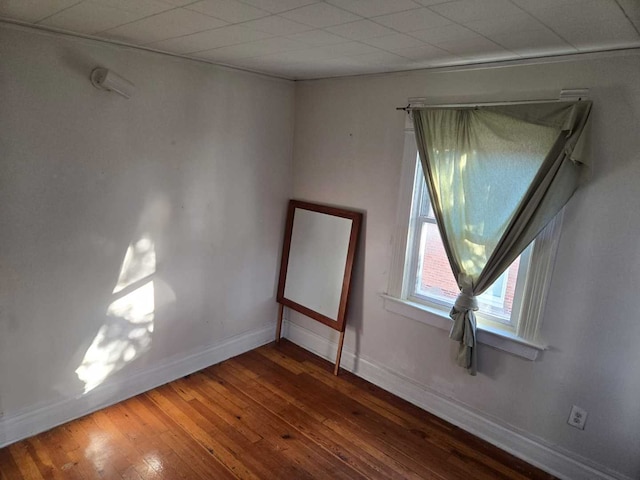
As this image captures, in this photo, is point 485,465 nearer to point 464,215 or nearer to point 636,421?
point 636,421

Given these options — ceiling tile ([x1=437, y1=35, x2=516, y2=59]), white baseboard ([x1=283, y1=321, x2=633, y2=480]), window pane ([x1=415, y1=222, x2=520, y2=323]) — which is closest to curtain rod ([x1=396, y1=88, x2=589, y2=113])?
ceiling tile ([x1=437, y1=35, x2=516, y2=59])

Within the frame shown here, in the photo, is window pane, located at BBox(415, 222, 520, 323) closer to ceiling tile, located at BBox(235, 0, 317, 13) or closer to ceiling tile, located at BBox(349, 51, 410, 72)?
ceiling tile, located at BBox(349, 51, 410, 72)

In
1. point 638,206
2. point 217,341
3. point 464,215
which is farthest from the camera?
point 217,341

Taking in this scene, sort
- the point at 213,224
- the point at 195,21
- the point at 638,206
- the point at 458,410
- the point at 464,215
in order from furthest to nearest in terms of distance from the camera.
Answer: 1. the point at 213,224
2. the point at 458,410
3. the point at 464,215
4. the point at 638,206
5. the point at 195,21

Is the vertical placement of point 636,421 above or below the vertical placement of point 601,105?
below

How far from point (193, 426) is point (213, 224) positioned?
1.37 meters

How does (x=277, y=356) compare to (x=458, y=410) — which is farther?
(x=277, y=356)

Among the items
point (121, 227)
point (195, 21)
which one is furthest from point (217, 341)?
point (195, 21)

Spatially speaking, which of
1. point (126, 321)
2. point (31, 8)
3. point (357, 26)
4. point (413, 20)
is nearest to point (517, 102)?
point (413, 20)

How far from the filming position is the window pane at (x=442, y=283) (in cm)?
251

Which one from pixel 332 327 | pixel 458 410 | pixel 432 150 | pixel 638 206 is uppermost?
pixel 432 150

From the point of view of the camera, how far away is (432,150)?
8.50 ft

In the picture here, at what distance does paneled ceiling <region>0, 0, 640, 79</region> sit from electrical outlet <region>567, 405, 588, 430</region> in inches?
72.7

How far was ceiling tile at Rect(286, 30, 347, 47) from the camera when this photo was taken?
73.4 inches
